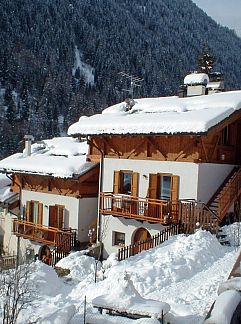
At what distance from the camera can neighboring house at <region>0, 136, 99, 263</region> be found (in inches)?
815

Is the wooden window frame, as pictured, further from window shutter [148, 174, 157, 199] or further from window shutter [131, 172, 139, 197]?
window shutter [148, 174, 157, 199]

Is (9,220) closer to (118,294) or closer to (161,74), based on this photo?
(118,294)

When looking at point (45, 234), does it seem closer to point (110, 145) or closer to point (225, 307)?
point (110, 145)

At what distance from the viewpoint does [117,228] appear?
19.4 metres

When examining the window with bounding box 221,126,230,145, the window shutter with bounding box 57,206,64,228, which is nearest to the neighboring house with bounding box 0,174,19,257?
the window shutter with bounding box 57,206,64,228

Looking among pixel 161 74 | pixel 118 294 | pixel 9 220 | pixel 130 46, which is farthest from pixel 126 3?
pixel 118 294

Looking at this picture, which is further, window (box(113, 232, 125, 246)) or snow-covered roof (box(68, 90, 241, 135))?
window (box(113, 232, 125, 246))

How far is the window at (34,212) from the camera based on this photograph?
2308 centimetres

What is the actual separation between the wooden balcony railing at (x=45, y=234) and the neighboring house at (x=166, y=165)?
1372 mm

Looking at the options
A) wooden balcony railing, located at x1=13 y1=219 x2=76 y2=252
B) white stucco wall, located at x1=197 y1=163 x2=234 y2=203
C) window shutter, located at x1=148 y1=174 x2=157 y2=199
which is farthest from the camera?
wooden balcony railing, located at x1=13 y1=219 x2=76 y2=252

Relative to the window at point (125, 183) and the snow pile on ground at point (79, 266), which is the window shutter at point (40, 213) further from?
the snow pile on ground at point (79, 266)

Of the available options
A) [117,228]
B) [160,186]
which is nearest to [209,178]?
[160,186]

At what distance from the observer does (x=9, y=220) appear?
25.8 meters

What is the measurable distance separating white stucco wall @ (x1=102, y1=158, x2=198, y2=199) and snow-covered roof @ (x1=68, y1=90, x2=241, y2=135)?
1474mm
